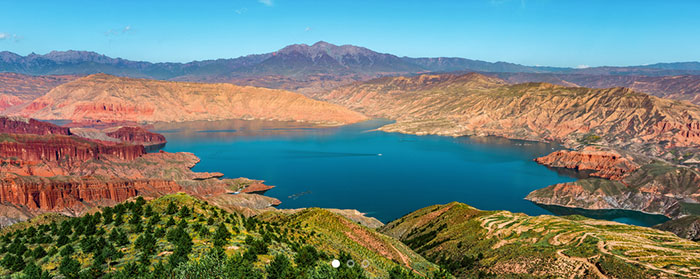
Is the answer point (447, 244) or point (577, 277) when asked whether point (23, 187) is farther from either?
point (577, 277)

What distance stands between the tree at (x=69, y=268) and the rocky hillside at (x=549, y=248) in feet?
191

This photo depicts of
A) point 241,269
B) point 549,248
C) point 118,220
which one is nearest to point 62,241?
point 118,220

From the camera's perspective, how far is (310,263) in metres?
49.2

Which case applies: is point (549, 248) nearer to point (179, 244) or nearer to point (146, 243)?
point (179, 244)

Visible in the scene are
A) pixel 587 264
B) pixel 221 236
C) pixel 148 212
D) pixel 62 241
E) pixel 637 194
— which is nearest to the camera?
pixel 62 241

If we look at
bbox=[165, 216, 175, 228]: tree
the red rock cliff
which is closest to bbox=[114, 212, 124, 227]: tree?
bbox=[165, 216, 175, 228]: tree

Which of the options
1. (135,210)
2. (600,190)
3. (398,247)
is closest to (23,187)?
(135,210)

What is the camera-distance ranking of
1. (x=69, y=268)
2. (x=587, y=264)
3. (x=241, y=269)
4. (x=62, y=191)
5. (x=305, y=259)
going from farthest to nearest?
(x=62, y=191), (x=587, y=264), (x=305, y=259), (x=241, y=269), (x=69, y=268)

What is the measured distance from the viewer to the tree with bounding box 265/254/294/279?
143 feet

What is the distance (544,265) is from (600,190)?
133047 mm

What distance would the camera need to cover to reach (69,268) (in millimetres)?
40781

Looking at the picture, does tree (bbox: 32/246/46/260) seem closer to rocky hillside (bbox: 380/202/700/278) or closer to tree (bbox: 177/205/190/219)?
tree (bbox: 177/205/190/219)

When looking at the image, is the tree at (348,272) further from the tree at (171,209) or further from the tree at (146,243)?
the tree at (171,209)

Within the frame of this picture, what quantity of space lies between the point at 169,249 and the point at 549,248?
64.7 m
